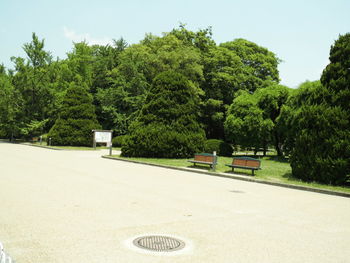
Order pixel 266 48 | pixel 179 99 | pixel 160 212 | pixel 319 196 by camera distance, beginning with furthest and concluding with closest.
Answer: pixel 266 48, pixel 179 99, pixel 319 196, pixel 160 212

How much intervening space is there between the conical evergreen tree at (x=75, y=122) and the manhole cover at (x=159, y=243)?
34913 mm

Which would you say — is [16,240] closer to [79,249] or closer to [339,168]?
Answer: [79,249]

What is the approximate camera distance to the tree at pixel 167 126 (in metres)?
24.0

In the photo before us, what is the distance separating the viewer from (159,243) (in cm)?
536

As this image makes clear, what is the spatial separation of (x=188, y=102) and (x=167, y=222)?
20153mm

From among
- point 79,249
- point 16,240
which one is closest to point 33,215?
point 16,240

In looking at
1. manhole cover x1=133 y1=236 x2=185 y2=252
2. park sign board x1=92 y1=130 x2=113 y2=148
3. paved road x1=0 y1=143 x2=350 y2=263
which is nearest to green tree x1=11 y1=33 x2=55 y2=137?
park sign board x1=92 y1=130 x2=113 y2=148

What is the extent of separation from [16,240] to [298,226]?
→ 523 cm

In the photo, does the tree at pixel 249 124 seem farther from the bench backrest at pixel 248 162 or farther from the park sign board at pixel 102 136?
the bench backrest at pixel 248 162

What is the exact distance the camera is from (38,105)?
1881 inches

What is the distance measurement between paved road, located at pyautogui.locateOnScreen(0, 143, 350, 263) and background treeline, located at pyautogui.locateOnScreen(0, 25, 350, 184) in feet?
13.7

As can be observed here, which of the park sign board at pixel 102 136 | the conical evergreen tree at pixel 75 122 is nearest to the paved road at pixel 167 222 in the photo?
the park sign board at pixel 102 136

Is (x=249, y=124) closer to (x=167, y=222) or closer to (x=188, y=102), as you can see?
(x=188, y=102)

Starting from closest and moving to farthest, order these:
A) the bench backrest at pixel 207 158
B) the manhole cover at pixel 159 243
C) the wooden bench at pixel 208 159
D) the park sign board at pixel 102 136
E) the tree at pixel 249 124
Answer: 1. the manhole cover at pixel 159 243
2. the wooden bench at pixel 208 159
3. the bench backrest at pixel 207 158
4. the tree at pixel 249 124
5. the park sign board at pixel 102 136
